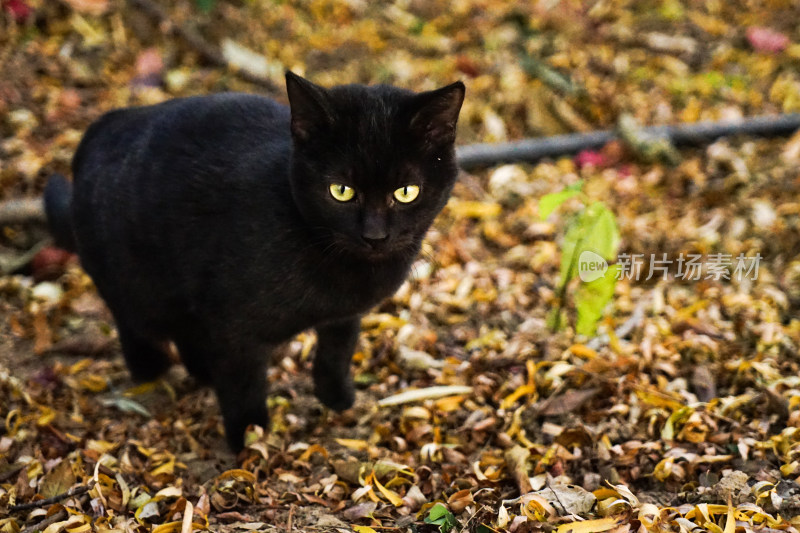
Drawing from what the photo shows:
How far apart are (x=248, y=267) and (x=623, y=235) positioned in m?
2.34

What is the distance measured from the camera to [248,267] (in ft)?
8.63

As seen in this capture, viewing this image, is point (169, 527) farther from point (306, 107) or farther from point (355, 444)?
point (306, 107)

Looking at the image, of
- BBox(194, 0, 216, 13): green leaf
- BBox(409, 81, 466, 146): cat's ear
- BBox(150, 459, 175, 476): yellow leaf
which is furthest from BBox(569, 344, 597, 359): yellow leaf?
BBox(194, 0, 216, 13): green leaf

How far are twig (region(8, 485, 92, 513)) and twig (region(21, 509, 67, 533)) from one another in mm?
48

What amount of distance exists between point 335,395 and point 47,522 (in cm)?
115

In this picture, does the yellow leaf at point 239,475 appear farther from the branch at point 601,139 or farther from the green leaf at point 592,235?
the branch at point 601,139

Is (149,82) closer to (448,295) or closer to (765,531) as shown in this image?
(448,295)

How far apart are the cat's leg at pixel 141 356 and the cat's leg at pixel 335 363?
28.0 inches

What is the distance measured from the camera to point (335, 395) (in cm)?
319

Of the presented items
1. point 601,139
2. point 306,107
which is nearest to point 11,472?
point 306,107

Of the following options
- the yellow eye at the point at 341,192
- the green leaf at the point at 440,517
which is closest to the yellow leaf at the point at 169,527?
the green leaf at the point at 440,517

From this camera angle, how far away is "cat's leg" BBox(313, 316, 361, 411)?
10.1 feet

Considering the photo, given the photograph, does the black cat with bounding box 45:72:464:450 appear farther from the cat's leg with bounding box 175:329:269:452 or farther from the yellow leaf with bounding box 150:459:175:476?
the yellow leaf with bounding box 150:459:175:476

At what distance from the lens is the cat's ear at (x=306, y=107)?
2.33 meters
